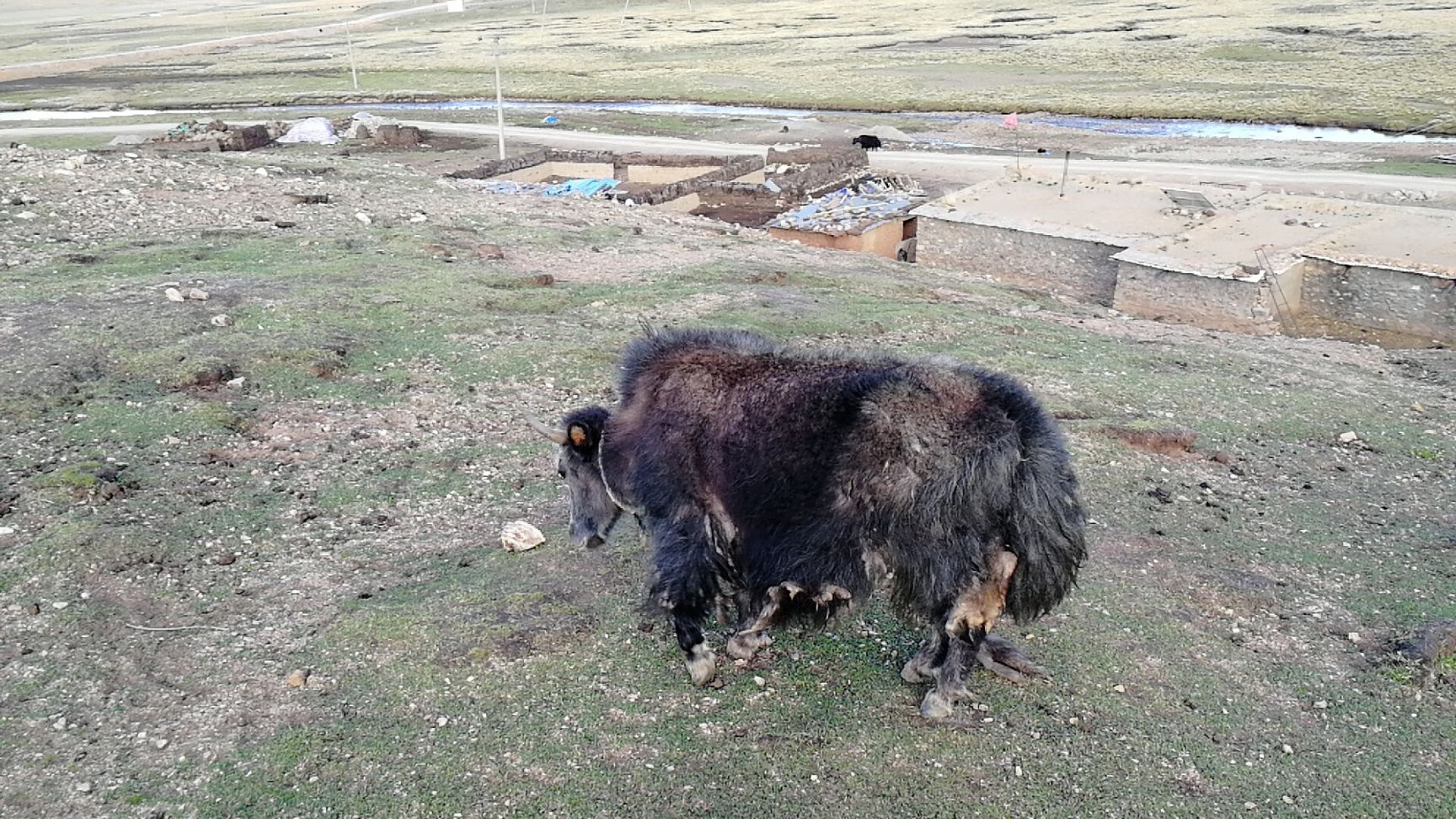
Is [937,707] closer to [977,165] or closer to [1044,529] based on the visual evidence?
[1044,529]

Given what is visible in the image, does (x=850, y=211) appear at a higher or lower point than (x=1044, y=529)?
lower

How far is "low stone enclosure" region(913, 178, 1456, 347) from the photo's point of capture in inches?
790

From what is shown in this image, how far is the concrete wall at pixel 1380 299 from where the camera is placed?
19.7 meters

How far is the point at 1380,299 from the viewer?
20.3m

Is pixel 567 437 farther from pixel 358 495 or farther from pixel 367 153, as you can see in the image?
pixel 367 153

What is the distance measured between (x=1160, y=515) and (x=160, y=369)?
9729 millimetres

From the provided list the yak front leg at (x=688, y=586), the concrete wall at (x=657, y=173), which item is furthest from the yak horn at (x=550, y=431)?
the concrete wall at (x=657, y=173)

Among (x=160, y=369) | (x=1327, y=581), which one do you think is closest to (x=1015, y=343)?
(x=1327, y=581)

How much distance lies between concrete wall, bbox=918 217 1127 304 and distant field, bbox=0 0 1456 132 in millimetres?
28285

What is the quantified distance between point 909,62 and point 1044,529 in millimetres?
72297

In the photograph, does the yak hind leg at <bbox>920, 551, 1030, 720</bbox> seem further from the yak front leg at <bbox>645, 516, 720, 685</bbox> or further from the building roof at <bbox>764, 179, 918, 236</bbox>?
the building roof at <bbox>764, 179, 918, 236</bbox>

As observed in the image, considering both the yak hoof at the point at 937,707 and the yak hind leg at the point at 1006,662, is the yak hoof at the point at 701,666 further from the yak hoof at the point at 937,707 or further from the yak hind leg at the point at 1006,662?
the yak hind leg at the point at 1006,662

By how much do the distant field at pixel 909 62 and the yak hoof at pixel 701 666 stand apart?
4685cm

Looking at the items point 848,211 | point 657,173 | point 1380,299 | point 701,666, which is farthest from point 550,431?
point 657,173
